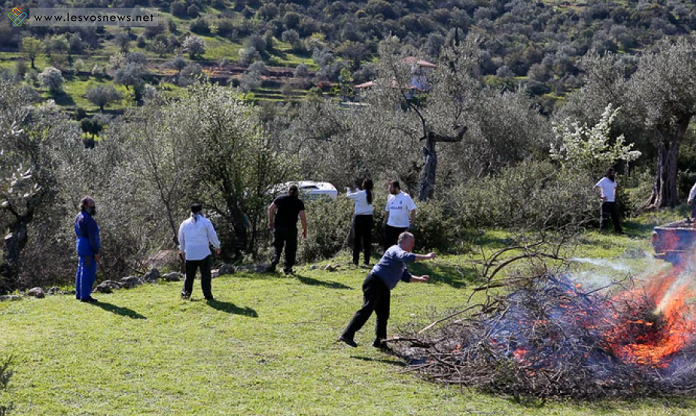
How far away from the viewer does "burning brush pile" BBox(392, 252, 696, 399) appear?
25.3ft

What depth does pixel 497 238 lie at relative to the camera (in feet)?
64.5

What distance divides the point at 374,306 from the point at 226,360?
7.21ft

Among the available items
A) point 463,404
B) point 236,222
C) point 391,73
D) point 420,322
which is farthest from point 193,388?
point 391,73

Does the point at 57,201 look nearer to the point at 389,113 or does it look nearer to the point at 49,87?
the point at 389,113

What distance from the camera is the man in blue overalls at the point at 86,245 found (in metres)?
12.0

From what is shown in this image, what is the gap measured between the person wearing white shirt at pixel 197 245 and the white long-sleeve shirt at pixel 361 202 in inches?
144

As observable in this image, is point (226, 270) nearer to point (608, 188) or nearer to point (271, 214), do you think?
point (271, 214)

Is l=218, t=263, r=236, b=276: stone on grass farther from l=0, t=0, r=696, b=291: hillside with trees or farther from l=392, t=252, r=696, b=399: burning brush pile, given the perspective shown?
l=392, t=252, r=696, b=399: burning brush pile

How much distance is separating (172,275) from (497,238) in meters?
9.84

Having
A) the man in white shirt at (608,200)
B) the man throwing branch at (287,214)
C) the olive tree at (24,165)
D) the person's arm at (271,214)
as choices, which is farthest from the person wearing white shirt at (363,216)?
the olive tree at (24,165)

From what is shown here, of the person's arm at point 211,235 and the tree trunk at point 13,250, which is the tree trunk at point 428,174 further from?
the tree trunk at point 13,250

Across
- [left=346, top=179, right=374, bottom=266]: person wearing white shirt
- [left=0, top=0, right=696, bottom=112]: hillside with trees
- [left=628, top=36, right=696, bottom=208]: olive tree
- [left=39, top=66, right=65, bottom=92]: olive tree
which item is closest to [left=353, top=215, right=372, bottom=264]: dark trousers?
[left=346, top=179, right=374, bottom=266]: person wearing white shirt
